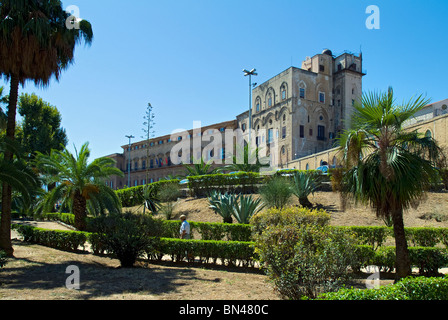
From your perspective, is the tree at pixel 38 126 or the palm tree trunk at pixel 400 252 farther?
the tree at pixel 38 126

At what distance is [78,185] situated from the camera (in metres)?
14.9

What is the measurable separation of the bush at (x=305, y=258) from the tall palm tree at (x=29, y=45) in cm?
806

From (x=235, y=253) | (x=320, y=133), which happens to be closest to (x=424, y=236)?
(x=235, y=253)

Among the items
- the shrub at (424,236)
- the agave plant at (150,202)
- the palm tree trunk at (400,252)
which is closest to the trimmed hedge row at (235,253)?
the palm tree trunk at (400,252)

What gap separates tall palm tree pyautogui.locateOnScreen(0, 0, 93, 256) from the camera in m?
9.96

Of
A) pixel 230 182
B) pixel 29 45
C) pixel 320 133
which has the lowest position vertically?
pixel 230 182

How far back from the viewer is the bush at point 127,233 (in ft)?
29.6

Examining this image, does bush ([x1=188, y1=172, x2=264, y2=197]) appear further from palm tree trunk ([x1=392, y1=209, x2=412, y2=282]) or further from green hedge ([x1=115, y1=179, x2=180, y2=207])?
palm tree trunk ([x1=392, y1=209, x2=412, y2=282])

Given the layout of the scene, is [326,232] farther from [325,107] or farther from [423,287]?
[325,107]

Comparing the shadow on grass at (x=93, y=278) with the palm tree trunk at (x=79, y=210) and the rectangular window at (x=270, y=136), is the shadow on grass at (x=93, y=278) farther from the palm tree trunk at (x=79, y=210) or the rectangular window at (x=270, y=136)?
the rectangular window at (x=270, y=136)

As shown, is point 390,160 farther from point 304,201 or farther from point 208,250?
point 304,201

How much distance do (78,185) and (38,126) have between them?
2014 cm

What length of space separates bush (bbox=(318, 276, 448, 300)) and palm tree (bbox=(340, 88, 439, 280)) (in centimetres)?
267

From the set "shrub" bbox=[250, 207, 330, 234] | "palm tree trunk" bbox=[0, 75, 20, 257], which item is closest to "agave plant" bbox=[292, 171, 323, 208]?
"shrub" bbox=[250, 207, 330, 234]
